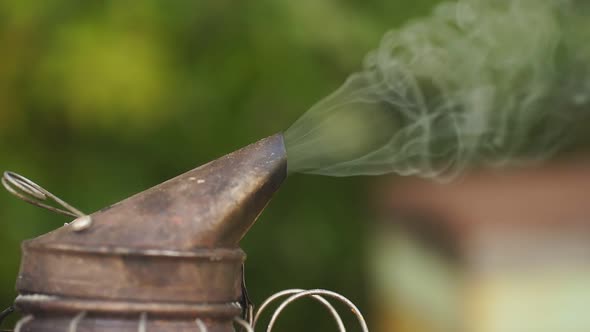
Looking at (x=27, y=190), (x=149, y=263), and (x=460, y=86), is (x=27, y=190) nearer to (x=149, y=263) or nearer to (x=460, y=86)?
(x=149, y=263)

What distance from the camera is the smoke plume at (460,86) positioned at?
2.69 meters

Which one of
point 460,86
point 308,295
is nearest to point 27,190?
point 308,295

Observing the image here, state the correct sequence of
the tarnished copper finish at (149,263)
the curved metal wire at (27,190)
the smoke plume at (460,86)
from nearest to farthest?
the tarnished copper finish at (149,263) → the curved metal wire at (27,190) → the smoke plume at (460,86)

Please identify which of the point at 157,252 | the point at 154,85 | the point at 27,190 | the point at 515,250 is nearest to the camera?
the point at 157,252

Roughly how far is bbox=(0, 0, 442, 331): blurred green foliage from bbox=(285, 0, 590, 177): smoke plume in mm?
217

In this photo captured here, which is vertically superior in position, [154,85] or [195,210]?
[154,85]

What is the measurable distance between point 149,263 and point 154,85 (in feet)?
6.99

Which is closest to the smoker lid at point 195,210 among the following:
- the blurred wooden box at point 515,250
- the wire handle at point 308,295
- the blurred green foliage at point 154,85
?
the wire handle at point 308,295

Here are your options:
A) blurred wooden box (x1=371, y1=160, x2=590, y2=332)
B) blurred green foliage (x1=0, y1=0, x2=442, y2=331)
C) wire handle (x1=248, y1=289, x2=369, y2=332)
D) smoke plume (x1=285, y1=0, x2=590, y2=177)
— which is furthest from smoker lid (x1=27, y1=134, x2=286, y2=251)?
blurred wooden box (x1=371, y1=160, x2=590, y2=332)

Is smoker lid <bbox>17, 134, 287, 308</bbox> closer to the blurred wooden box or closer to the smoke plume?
the smoke plume

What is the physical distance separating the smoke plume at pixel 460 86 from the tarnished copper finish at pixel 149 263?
365mm

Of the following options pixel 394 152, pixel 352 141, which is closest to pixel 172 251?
pixel 394 152

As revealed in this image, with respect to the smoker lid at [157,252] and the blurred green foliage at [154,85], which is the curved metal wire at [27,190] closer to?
the smoker lid at [157,252]

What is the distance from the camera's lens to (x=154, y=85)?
12.1ft
